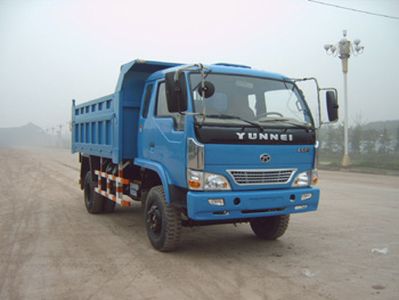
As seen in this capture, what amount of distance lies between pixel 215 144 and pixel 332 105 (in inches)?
84.1

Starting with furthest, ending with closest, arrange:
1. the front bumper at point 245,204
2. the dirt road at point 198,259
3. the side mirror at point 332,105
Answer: the side mirror at point 332,105 → the front bumper at point 245,204 → the dirt road at point 198,259

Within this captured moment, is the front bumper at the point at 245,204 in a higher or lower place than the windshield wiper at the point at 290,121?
lower

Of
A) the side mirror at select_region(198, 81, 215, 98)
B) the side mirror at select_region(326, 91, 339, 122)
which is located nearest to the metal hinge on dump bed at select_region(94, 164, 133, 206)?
the side mirror at select_region(198, 81, 215, 98)

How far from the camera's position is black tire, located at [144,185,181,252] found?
5.23 meters

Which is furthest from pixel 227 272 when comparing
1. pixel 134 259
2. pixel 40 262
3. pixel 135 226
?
pixel 135 226

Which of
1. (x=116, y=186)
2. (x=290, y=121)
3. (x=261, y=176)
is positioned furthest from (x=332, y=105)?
(x=116, y=186)

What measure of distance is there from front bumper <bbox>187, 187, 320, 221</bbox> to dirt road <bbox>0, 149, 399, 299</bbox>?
0.63 m

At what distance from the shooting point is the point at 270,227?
242 inches

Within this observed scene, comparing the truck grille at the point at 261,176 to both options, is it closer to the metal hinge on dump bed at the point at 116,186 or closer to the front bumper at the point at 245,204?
the front bumper at the point at 245,204

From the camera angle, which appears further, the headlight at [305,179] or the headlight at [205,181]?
the headlight at [305,179]

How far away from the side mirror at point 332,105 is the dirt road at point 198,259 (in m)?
1.86

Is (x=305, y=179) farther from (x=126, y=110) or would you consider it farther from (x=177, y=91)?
(x=126, y=110)

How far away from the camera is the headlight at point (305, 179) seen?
17.5 ft

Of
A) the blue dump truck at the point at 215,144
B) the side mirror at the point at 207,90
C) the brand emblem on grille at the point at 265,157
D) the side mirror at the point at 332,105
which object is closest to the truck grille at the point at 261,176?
the blue dump truck at the point at 215,144
